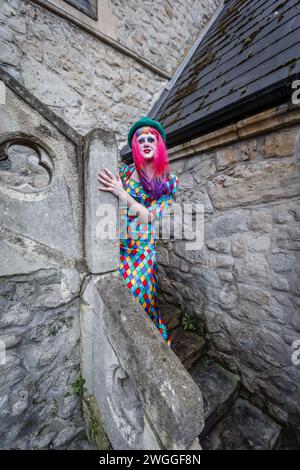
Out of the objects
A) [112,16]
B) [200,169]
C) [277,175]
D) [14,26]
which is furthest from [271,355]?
[112,16]

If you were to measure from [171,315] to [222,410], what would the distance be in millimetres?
926

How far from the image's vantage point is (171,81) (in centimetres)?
356

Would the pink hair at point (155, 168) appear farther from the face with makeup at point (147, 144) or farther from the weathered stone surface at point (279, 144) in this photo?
the weathered stone surface at point (279, 144)

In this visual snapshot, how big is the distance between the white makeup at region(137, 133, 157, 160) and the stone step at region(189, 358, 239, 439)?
6.40 feet

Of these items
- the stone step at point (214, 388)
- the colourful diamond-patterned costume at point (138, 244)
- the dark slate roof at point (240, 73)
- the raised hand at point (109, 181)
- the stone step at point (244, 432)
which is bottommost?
the stone step at point (244, 432)

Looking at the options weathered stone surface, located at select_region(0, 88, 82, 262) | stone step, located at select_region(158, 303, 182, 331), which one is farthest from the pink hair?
stone step, located at select_region(158, 303, 182, 331)

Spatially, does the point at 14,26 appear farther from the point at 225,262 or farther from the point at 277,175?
the point at 225,262

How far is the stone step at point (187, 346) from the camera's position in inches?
79.3

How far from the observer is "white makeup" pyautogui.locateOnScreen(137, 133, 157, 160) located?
4.98 feet

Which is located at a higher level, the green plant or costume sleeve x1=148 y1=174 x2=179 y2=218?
costume sleeve x1=148 y1=174 x2=179 y2=218

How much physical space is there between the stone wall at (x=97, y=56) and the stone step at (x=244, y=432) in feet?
11.0

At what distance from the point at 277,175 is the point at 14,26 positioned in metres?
2.92

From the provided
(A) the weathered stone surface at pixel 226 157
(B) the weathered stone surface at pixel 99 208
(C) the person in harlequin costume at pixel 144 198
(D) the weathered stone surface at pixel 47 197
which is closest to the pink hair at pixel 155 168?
(C) the person in harlequin costume at pixel 144 198

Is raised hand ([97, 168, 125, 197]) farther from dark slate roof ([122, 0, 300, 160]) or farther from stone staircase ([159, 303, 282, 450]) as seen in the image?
stone staircase ([159, 303, 282, 450])
